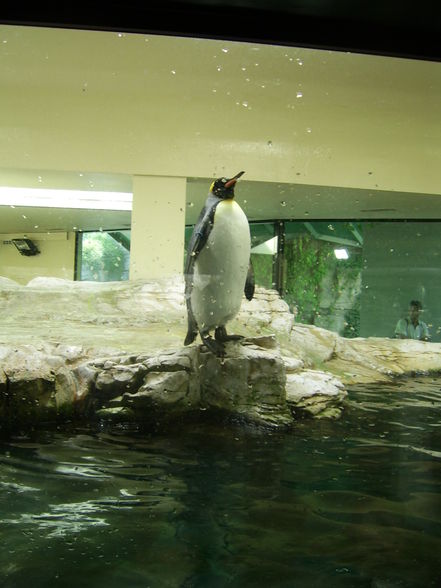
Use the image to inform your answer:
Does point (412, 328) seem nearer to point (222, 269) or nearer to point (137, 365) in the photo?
point (222, 269)

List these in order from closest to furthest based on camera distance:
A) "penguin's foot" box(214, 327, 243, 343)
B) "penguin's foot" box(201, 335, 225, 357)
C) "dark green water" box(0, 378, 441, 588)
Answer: "dark green water" box(0, 378, 441, 588) → "penguin's foot" box(201, 335, 225, 357) → "penguin's foot" box(214, 327, 243, 343)

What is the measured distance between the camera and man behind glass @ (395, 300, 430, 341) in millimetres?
2006

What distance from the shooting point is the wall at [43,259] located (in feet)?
6.57

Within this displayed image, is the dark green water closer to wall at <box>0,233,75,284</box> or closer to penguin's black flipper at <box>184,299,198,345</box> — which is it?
penguin's black flipper at <box>184,299,198,345</box>

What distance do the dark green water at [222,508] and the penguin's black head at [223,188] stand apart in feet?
3.18

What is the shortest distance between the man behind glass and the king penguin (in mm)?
675

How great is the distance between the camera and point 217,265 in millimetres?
2094

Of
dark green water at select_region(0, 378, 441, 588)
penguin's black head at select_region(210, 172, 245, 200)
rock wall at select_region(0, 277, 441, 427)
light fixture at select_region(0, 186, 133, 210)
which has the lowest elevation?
dark green water at select_region(0, 378, 441, 588)

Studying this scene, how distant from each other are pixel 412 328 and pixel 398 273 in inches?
13.9

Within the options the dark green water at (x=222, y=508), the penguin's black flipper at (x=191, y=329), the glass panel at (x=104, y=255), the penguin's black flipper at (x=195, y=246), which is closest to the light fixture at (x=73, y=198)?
the glass panel at (x=104, y=255)

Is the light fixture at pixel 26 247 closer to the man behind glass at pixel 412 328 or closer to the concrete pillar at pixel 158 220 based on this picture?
the concrete pillar at pixel 158 220

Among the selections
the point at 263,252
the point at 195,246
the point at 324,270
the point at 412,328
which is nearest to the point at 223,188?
the point at 195,246

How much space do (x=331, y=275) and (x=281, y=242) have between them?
0.94ft

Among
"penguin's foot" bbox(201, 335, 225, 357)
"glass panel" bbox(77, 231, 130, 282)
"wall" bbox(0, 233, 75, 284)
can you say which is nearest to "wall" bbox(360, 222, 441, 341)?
"penguin's foot" bbox(201, 335, 225, 357)
